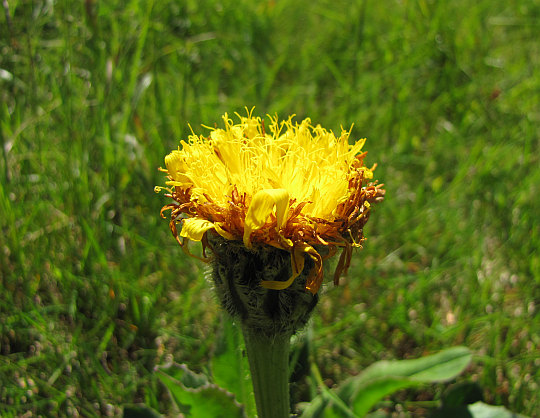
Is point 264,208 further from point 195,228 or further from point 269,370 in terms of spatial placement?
point 269,370

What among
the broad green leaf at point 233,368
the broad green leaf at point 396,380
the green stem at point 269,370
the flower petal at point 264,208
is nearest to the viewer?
the flower petal at point 264,208

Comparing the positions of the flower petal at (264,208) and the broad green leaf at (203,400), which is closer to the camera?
the flower petal at (264,208)

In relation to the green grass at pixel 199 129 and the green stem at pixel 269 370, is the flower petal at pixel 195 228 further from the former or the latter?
the green grass at pixel 199 129

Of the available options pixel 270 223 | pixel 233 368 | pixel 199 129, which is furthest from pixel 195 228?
pixel 199 129

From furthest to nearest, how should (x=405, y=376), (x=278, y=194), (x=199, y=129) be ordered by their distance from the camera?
1. (x=199, y=129)
2. (x=405, y=376)
3. (x=278, y=194)

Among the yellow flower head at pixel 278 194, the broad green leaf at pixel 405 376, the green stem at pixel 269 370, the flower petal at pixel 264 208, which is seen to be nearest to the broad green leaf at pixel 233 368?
the green stem at pixel 269 370

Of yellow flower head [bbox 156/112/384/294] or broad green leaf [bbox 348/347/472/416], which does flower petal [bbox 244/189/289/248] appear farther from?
broad green leaf [bbox 348/347/472/416]

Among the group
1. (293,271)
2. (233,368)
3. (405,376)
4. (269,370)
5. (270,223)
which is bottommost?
(405,376)

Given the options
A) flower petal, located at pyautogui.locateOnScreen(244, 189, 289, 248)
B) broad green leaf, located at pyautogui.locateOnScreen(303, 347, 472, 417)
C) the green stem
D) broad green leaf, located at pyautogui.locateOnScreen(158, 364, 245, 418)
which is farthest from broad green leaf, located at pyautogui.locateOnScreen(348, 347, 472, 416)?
flower petal, located at pyautogui.locateOnScreen(244, 189, 289, 248)
